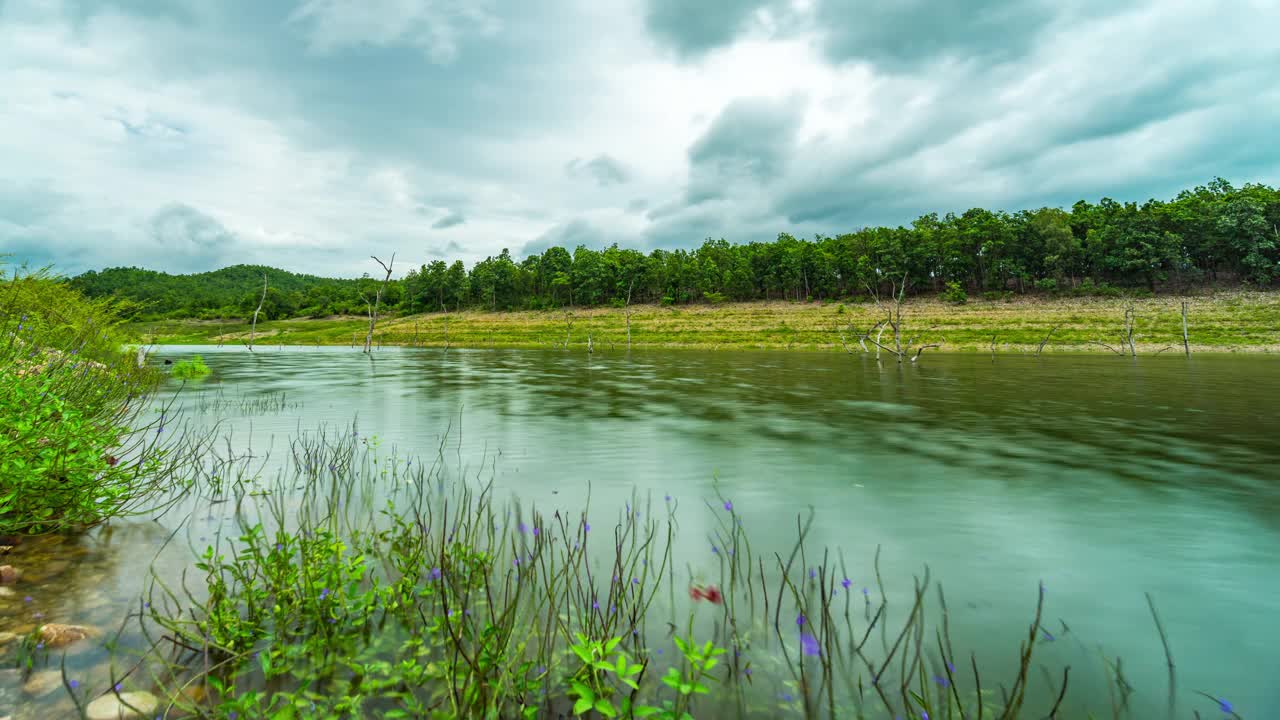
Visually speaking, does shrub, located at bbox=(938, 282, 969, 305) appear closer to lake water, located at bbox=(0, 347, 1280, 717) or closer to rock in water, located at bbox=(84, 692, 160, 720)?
lake water, located at bbox=(0, 347, 1280, 717)

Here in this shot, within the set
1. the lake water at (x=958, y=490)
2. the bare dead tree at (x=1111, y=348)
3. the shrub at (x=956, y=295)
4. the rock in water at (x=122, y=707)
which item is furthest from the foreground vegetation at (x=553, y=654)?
the shrub at (x=956, y=295)

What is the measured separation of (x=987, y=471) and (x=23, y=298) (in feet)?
51.0

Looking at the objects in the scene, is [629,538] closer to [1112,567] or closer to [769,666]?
[769,666]

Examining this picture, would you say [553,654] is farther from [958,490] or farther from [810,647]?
[958,490]

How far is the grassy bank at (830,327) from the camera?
58.1 m

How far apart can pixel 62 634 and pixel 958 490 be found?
11.0m

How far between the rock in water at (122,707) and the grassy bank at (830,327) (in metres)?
44.1

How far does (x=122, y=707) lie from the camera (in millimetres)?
3084

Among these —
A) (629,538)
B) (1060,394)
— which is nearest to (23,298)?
(629,538)

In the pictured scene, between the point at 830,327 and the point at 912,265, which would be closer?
the point at 830,327

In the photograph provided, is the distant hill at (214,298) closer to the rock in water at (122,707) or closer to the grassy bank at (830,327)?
the grassy bank at (830,327)

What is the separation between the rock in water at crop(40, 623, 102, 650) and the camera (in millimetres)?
3783

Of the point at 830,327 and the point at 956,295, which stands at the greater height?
the point at 956,295

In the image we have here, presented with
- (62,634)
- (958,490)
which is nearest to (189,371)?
(62,634)
